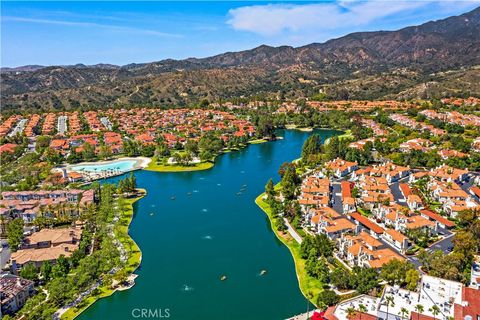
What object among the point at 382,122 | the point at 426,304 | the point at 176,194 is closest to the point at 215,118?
the point at 382,122

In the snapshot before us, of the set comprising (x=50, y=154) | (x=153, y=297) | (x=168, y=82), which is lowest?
(x=153, y=297)

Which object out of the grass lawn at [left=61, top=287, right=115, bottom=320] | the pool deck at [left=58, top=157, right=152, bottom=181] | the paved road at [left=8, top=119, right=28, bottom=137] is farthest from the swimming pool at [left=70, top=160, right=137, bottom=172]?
the grass lawn at [left=61, top=287, right=115, bottom=320]

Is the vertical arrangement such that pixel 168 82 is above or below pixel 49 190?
above

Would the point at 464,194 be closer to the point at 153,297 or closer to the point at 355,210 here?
the point at 355,210

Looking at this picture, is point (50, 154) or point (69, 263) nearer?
point (69, 263)

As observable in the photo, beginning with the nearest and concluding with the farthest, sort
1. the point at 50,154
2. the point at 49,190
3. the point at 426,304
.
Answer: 1. the point at 426,304
2. the point at 49,190
3. the point at 50,154

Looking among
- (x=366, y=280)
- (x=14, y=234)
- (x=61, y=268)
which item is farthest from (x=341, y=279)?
(x=14, y=234)

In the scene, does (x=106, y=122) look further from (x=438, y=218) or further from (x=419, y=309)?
(x=419, y=309)

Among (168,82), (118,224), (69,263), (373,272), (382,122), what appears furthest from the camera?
(168,82)
